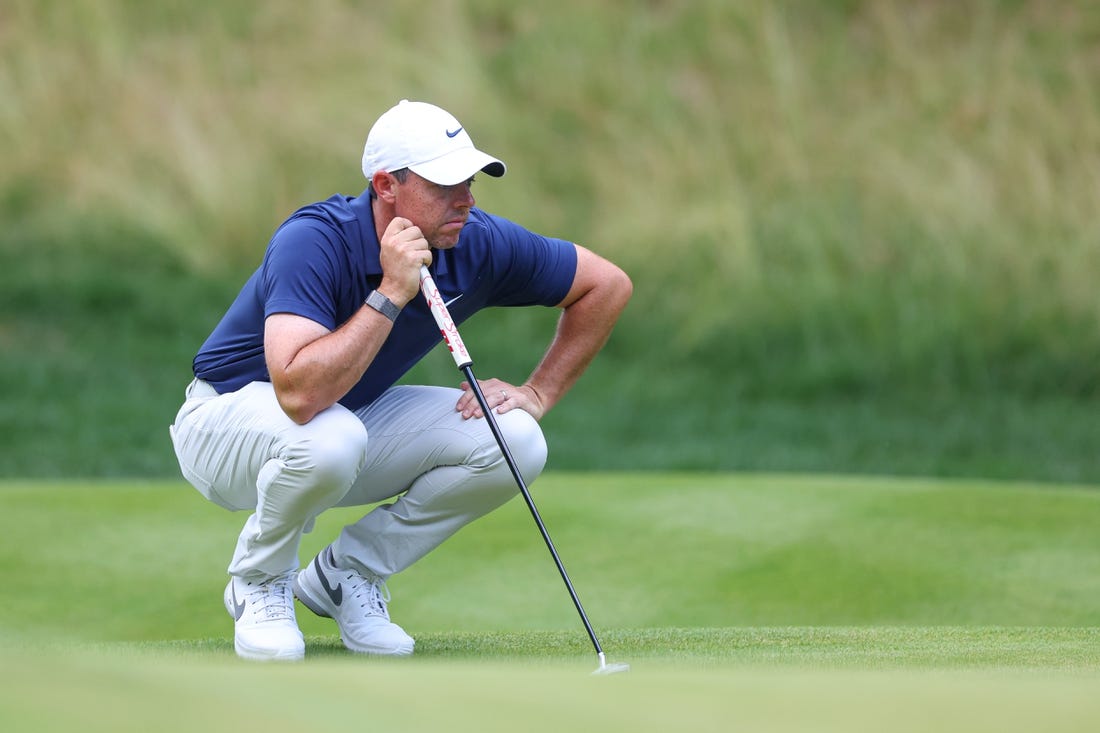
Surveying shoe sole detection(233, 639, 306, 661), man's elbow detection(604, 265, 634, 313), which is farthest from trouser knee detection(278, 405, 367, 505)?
man's elbow detection(604, 265, 634, 313)

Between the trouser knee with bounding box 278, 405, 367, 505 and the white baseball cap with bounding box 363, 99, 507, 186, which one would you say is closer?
the trouser knee with bounding box 278, 405, 367, 505

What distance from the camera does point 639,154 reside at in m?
11.0

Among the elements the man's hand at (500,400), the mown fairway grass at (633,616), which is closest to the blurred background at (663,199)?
the mown fairway grass at (633,616)

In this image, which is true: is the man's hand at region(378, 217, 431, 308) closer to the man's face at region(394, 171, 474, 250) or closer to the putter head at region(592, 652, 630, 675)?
the man's face at region(394, 171, 474, 250)

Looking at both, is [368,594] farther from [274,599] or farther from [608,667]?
[608,667]

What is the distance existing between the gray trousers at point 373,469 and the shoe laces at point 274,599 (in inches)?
1.1

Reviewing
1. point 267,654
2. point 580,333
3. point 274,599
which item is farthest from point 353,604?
point 580,333

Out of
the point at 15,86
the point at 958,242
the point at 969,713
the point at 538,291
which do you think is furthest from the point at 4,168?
the point at 969,713

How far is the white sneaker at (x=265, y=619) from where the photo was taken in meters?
2.86

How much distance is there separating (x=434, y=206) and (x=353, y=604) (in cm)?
80

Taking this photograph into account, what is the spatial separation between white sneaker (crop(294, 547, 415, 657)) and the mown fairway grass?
0.22ft

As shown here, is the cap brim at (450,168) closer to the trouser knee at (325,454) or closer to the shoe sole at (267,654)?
the trouser knee at (325,454)

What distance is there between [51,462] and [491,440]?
5.35 metres

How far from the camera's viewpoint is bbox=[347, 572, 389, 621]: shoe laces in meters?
3.11
